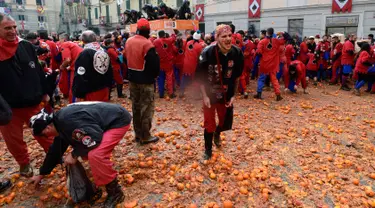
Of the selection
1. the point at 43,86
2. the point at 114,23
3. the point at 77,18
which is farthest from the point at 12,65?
the point at 77,18

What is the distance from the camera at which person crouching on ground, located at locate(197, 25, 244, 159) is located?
12.3ft

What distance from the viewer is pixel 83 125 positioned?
2670 mm

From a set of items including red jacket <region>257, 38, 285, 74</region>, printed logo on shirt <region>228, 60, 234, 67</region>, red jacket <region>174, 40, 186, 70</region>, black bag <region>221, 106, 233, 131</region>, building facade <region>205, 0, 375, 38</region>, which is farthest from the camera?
building facade <region>205, 0, 375, 38</region>

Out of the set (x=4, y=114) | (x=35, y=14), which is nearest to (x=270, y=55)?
(x=4, y=114)

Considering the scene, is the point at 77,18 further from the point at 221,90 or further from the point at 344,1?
the point at 221,90

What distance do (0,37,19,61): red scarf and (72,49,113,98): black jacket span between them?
100cm

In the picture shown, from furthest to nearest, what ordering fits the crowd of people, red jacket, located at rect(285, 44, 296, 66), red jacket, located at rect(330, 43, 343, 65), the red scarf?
1. red jacket, located at rect(330, 43, 343, 65)
2. red jacket, located at rect(285, 44, 296, 66)
3. the red scarf
4. the crowd of people

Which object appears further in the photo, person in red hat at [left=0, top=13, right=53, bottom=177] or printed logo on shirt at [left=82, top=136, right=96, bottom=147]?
person in red hat at [left=0, top=13, right=53, bottom=177]

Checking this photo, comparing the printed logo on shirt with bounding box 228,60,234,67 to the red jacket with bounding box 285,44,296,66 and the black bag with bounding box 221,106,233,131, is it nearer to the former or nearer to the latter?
the black bag with bounding box 221,106,233,131

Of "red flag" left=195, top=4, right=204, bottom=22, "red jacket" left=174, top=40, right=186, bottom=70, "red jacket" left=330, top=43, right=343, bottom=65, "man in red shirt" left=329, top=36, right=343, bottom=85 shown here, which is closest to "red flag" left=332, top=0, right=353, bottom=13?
"man in red shirt" left=329, top=36, right=343, bottom=85

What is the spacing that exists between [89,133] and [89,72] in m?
1.87

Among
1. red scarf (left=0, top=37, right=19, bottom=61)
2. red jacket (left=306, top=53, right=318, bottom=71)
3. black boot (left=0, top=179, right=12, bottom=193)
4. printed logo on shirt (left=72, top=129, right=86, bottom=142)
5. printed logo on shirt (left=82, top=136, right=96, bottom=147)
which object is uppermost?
red scarf (left=0, top=37, right=19, bottom=61)

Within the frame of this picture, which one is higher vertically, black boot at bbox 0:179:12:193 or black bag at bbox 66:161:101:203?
A: black bag at bbox 66:161:101:203

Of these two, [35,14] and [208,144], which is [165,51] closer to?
[208,144]
